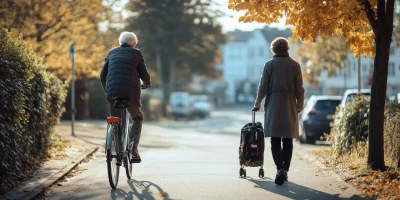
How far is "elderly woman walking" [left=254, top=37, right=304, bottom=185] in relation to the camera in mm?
10484

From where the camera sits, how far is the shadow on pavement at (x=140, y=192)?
9.26 m

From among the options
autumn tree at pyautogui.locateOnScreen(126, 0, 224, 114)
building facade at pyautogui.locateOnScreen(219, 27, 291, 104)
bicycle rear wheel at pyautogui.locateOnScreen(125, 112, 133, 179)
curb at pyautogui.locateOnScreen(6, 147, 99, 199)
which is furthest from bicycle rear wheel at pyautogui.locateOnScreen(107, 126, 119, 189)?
building facade at pyautogui.locateOnScreen(219, 27, 291, 104)

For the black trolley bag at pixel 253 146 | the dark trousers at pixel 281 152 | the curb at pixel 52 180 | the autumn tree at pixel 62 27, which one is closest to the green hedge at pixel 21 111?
the curb at pixel 52 180

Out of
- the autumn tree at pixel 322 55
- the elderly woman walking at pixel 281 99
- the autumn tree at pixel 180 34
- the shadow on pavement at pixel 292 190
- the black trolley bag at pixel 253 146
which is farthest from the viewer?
the autumn tree at pixel 180 34

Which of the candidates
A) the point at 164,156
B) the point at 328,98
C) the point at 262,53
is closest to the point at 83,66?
the point at 328,98

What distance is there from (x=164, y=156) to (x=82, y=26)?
8767mm

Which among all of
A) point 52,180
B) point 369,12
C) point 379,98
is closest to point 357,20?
point 369,12

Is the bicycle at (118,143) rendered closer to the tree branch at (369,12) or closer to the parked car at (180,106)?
the tree branch at (369,12)

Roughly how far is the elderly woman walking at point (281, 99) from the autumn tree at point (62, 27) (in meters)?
9.29

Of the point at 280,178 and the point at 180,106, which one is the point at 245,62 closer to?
the point at 180,106

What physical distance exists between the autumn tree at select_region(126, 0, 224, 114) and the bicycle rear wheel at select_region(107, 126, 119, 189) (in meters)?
41.8

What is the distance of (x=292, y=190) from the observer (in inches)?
386

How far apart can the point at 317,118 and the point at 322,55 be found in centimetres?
1151

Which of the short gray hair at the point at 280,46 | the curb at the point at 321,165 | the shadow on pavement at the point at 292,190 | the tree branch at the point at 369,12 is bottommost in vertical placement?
the shadow on pavement at the point at 292,190
